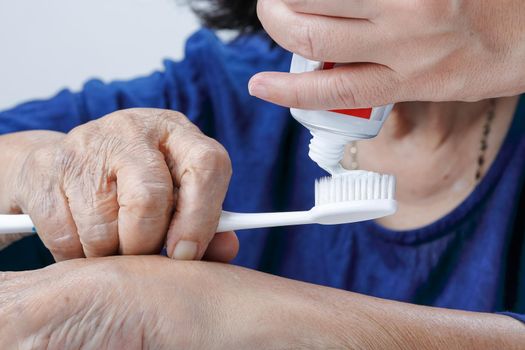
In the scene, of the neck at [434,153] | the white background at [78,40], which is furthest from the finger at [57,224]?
the white background at [78,40]

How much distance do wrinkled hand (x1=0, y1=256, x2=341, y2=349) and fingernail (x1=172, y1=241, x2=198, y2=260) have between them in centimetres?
1

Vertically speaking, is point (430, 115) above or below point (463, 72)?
below

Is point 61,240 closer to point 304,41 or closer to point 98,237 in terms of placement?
point 98,237

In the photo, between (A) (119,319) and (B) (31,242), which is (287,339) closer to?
(A) (119,319)

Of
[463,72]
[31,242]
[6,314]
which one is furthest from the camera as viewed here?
[31,242]

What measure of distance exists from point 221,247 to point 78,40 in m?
0.94

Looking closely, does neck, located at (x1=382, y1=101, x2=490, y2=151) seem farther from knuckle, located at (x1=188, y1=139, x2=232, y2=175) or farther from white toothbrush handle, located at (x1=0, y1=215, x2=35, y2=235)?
white toothbrush handle, located at (x1=0, y1=215, x2=35, y2=235)

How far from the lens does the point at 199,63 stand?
1.19 meters

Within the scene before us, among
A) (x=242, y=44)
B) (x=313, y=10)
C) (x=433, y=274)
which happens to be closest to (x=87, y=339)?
(x=313, y=10)

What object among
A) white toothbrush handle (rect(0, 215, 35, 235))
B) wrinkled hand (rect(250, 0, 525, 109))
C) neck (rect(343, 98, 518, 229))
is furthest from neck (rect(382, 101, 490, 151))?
white toothbrush handle (rect(0, 215, 35, 235))

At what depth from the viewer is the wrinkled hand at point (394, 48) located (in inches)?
25.1

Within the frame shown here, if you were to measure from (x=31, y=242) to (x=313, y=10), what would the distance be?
1.75ft

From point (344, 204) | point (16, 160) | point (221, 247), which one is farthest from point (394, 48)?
point (16, 160)

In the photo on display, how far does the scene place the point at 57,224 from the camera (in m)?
0.71
